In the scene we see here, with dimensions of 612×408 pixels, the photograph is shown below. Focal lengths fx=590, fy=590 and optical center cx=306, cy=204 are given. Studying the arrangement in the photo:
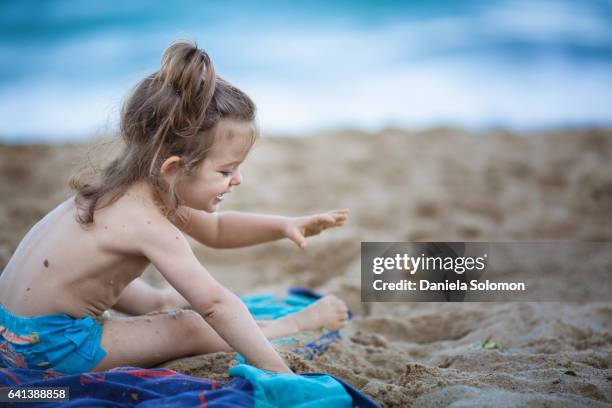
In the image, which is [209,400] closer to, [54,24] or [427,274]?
[427,274]

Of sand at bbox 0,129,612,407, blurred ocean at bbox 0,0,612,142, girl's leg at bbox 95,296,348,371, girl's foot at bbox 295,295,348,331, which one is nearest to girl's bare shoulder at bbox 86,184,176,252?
girl's leg at bbox 95,296,348,371

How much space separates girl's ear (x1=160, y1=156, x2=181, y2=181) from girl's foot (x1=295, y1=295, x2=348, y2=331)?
0.76 meters

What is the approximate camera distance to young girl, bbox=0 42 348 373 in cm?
170

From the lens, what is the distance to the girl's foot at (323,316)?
2182mm

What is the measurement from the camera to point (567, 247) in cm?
353

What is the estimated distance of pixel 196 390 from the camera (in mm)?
1590

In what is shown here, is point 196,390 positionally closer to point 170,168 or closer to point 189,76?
point 170,168

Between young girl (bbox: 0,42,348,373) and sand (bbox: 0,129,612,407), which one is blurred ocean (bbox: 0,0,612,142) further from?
young girl (bbox: 0,42,348,373)

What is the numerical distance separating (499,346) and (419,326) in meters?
0.45

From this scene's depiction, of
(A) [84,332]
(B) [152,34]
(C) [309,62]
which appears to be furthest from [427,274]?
(B) [152,34]

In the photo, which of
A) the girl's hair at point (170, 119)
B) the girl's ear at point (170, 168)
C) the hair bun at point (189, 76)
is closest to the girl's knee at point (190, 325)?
the girl's hair at point (170, 119)

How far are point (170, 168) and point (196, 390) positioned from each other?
2.10ft

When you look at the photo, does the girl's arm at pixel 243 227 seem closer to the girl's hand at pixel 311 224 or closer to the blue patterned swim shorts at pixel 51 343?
the girl's hand at pixel 311 224

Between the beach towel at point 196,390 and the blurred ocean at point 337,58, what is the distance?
18.4 ft
